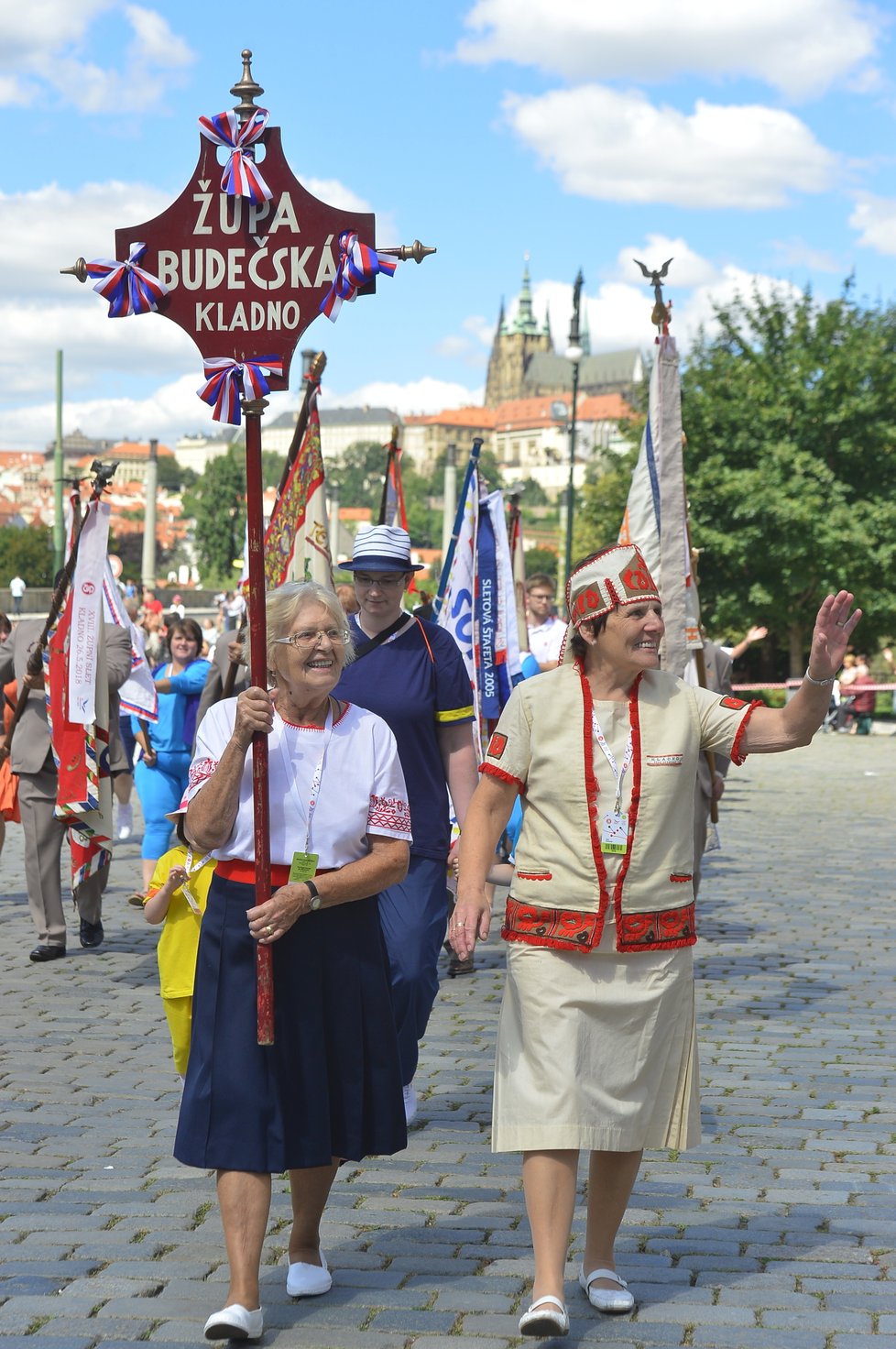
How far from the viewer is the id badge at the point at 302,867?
4.28m

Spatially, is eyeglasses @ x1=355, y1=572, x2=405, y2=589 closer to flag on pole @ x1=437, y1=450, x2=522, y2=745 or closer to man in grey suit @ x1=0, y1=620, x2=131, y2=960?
man in grey suit @ x1=0, y1=620, x2=131, y2=960

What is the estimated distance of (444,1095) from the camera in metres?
6.72

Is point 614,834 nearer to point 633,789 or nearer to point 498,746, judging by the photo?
point 633,789

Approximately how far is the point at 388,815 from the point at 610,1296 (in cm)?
123

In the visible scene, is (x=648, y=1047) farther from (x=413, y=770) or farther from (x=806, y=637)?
(x=806, y=637)

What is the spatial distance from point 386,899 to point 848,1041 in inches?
108

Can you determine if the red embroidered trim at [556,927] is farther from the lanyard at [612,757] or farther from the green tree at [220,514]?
the green tree at [220,514]

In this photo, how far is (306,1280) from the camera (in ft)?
14.5

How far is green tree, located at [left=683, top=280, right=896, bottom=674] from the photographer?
130 ft

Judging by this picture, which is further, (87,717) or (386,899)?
(87,717)

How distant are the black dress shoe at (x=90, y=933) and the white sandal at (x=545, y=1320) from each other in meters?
6.37

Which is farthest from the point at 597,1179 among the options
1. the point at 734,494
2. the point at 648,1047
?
the point at 734,494

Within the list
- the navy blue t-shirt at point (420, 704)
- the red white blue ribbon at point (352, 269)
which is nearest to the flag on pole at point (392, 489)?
the navy blue t-shirt at point (420, 704)

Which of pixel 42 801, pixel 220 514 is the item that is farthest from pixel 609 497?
pixel 220 514
